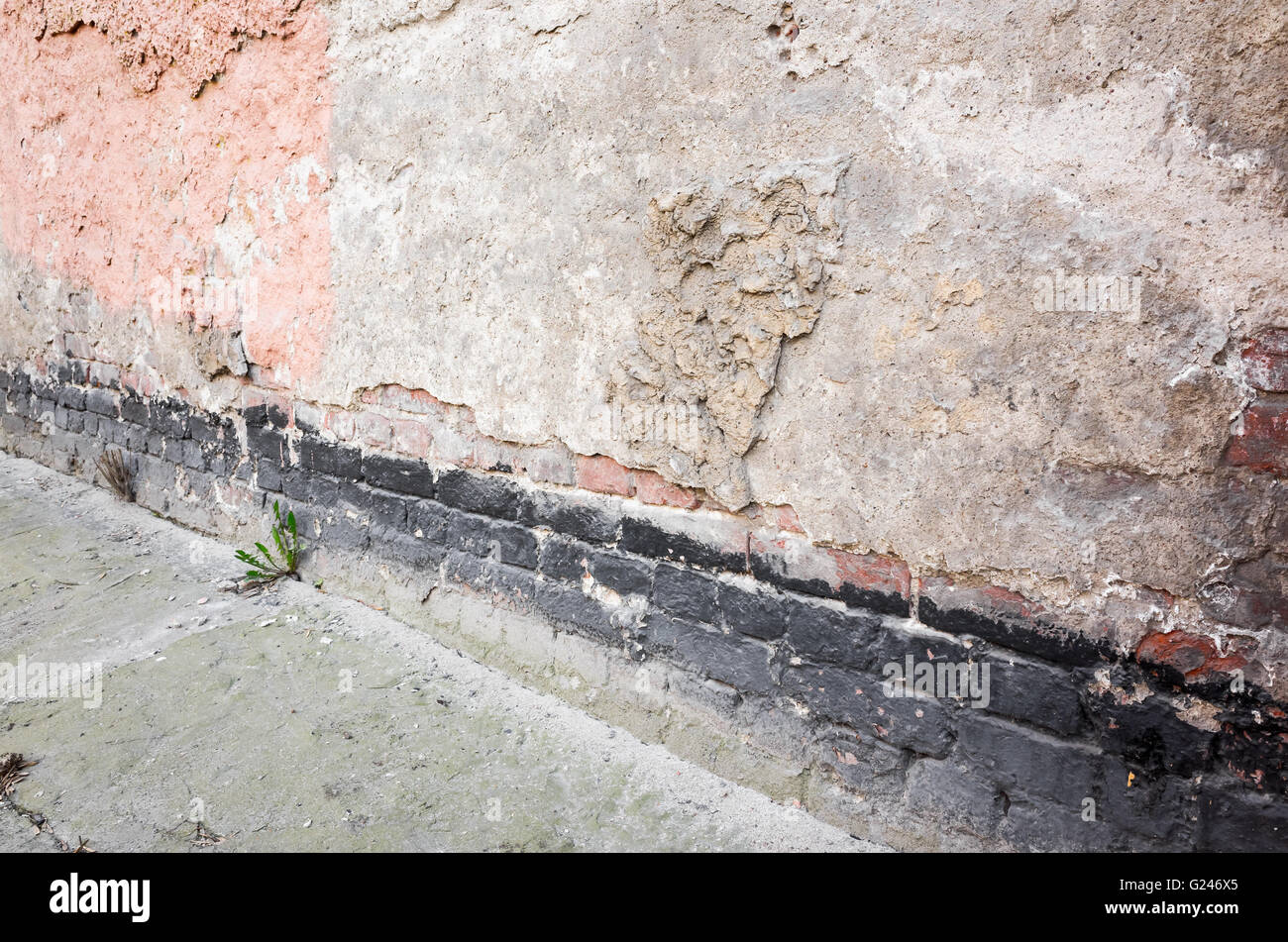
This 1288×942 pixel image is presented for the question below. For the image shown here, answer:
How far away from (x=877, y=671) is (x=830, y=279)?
84cm

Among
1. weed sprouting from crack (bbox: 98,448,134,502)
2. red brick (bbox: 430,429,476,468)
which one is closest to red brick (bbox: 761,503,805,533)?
red brick (bbox: 430,429,476,468)

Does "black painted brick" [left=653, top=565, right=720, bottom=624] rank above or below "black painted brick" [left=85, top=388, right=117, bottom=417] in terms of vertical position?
below

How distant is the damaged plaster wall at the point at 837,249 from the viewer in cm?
125

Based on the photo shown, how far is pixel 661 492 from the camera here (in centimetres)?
193

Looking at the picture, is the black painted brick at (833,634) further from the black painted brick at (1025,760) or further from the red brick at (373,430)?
the red brick at (373,430)

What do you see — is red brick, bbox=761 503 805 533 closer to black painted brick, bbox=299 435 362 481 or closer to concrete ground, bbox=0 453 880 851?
concrete ground, bbox=0 453 880 851

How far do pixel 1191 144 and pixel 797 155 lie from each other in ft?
2.26

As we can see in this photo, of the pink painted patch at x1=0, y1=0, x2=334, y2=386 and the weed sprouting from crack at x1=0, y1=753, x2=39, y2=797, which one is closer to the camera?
the weed sprouting from crack at x1=0, y1=753, x2=39, y2=797

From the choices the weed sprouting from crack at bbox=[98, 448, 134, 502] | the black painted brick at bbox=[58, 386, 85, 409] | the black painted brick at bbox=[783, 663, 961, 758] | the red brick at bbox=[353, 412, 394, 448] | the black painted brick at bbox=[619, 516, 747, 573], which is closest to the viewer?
the black painted brick at bbox=[783, 663, 961, 758]

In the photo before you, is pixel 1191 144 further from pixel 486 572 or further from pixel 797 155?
pixel 486 572

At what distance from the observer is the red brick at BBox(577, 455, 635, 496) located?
1996mm

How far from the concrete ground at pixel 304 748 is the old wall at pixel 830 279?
550mm

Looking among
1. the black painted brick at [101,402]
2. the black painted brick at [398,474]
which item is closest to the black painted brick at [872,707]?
the black painted brick at [398,474]
